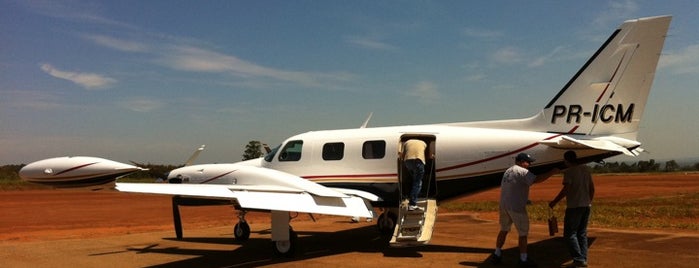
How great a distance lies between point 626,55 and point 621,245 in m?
4.40

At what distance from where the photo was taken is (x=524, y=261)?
30.8 ft

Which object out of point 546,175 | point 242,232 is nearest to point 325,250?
point 242,232

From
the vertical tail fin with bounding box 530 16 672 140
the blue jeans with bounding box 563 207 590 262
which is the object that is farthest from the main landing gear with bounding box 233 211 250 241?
Answer: the blue jeans with bounding box 563 207 590 262

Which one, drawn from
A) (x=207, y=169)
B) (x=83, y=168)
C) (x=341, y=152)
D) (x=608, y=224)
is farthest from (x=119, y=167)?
(x=608, y=224)

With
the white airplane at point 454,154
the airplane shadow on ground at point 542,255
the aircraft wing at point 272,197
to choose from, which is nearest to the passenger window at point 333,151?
the white airplane at point 454,154

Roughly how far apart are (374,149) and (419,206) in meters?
2.07

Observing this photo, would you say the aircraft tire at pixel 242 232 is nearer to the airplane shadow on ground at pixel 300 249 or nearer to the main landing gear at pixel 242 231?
the main landing gear at pixel 242 231

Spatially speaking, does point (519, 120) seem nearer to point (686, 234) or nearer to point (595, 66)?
point (595, 66)

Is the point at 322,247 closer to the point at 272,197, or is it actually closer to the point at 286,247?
the point at 286,247

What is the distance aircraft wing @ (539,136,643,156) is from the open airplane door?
106 inches

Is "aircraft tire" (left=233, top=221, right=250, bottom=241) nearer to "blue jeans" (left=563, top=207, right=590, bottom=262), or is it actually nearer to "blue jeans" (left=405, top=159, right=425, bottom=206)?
"blue jeans" (left=405, top=159, right=425, bottom=206)

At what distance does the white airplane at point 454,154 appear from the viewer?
11.1 meters

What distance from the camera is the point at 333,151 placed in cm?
1435

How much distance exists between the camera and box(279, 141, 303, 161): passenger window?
1498cm
